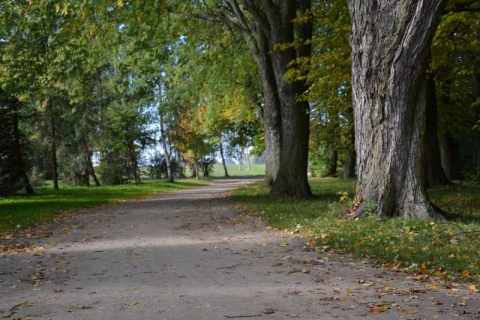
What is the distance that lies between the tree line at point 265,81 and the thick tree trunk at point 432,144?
61mm

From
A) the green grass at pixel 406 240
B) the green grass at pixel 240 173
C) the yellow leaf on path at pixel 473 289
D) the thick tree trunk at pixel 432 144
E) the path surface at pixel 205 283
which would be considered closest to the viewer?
the path surface at pixel 205 283

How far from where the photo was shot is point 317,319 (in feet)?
15.8

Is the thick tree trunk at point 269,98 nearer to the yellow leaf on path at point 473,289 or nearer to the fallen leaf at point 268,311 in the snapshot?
the yellow leaf on path at point 473,289

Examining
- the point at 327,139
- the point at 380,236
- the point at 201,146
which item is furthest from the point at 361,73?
the point at 201,146

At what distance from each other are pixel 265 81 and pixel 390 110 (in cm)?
1062

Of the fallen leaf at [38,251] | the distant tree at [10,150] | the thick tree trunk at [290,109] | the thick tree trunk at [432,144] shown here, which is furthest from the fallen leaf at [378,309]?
the distant tree at [10,150]

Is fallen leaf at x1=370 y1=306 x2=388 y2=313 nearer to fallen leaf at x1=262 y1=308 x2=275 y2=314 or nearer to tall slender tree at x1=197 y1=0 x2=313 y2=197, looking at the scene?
fallen leaf at x1=262 y1=308 x2=275 y2=314

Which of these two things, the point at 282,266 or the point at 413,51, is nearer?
the point at 282,266

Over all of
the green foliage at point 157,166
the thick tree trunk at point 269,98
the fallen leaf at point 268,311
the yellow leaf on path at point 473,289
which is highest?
the thick tree trunk at point 269,98

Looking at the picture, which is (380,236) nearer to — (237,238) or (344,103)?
(237,238)

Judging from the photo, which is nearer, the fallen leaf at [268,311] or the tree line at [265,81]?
the fallen leaf at [268,311]

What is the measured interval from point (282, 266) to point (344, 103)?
14.9 metres

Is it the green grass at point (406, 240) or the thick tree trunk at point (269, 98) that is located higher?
the thick tree trunk at point (269, 98)

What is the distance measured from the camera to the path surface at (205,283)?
16.9 feet
